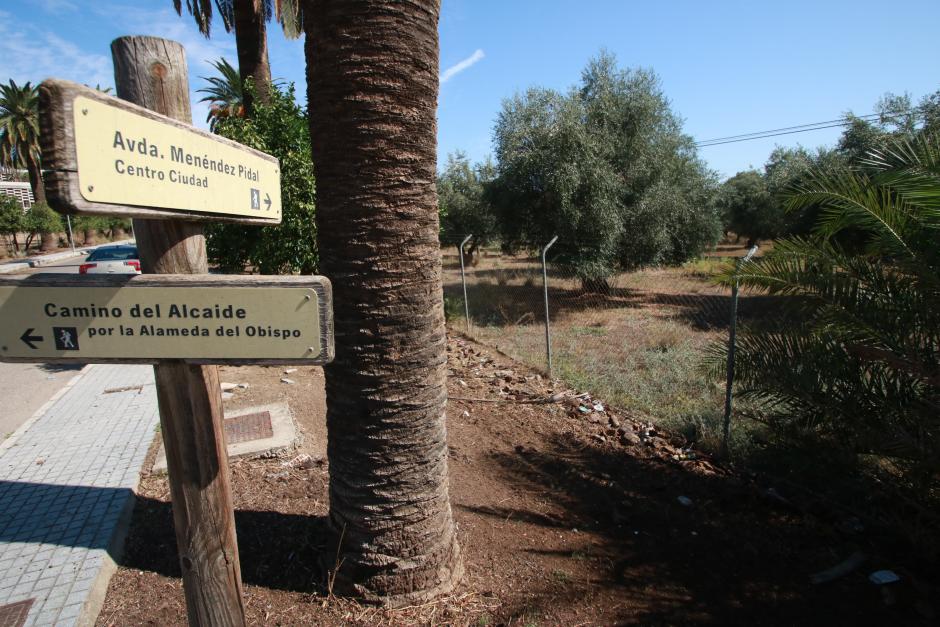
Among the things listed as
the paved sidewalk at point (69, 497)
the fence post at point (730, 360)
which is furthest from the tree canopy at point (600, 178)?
the paved sidewalk at point (69, 497)

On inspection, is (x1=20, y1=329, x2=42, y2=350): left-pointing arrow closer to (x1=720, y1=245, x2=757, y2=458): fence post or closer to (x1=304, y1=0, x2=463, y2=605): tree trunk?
(x1=304, y1=0, x2=463, y2=605): tree trunk

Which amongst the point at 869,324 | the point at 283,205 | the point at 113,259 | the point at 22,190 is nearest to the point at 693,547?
the point at 869,324

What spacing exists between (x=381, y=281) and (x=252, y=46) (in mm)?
9716

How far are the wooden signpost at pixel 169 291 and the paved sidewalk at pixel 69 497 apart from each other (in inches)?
67.4

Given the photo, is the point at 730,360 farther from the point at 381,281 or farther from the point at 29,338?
the point at 29,338

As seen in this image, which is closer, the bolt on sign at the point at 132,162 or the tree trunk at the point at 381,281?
the bolt on sign at the point at 132,162

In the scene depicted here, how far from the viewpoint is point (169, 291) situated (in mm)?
1515

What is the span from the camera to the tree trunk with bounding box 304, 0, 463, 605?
89.4 inches

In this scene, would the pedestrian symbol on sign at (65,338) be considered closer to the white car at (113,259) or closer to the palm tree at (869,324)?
the palm tree at (869,324)

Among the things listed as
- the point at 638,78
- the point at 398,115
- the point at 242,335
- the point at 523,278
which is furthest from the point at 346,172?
the point at 523,278

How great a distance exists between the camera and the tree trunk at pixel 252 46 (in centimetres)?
964

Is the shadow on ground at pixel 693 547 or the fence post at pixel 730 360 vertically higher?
the fence post at pixel 730 360

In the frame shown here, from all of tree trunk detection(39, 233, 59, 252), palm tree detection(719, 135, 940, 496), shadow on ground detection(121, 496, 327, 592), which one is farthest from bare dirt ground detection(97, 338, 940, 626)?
tree trunk detection(39, 233, 59, 252)

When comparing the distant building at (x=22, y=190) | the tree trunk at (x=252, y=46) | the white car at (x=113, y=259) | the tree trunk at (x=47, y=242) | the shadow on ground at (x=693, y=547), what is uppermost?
the distant building at (x=22, y=190)
